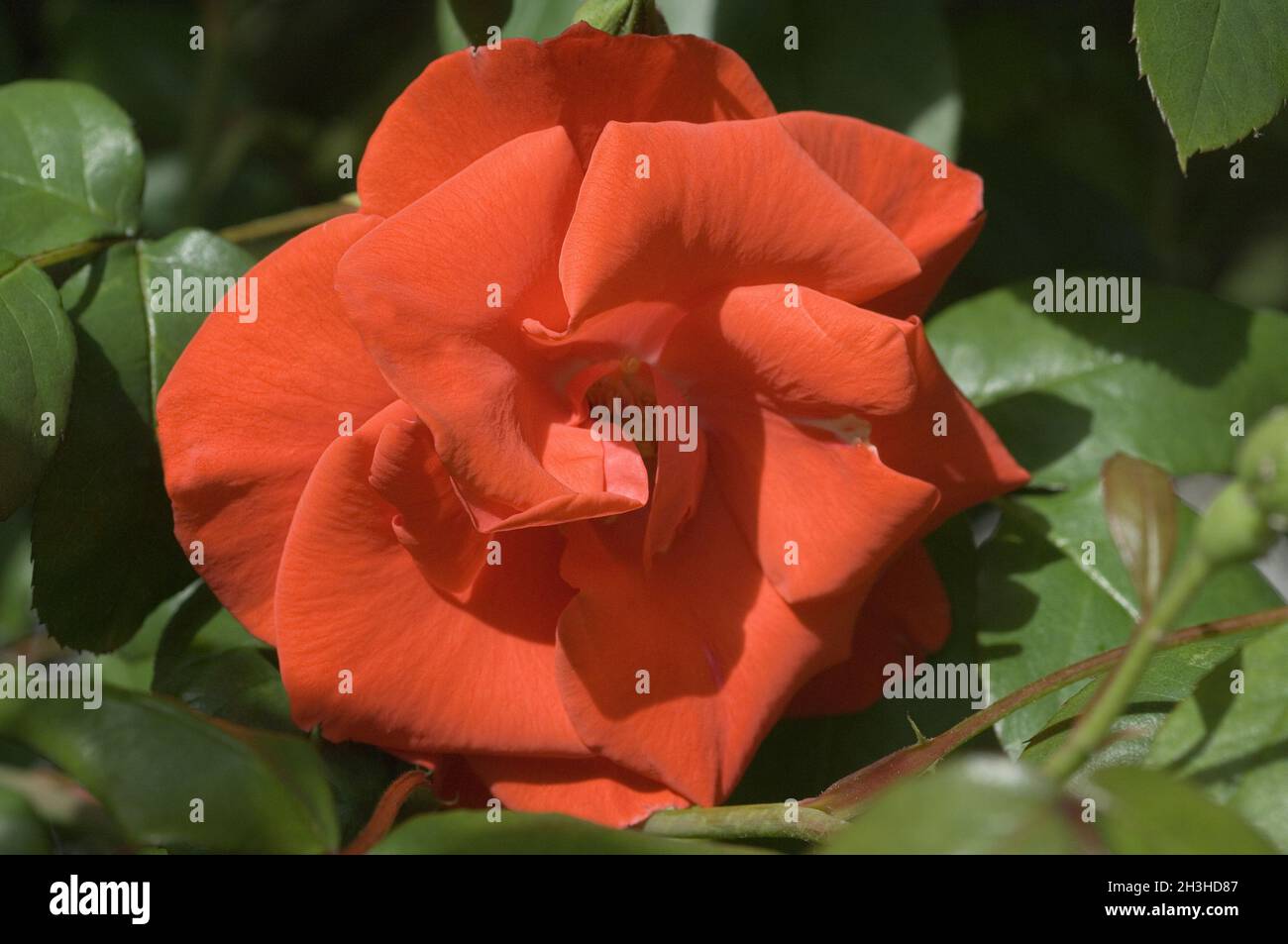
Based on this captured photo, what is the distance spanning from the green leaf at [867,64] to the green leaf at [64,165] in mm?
472

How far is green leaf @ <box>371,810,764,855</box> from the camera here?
1.66 feet

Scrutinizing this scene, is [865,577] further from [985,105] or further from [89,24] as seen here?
[89,24]

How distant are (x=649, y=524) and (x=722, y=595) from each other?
0.24 feet

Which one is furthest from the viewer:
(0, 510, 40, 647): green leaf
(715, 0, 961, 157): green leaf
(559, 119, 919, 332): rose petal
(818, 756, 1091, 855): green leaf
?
(0, 510, 40, 647): green leaf

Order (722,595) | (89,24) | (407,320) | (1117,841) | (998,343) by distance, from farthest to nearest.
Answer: (89,24) < (998,343) < (722,595) < (407,320) < (1117,841)

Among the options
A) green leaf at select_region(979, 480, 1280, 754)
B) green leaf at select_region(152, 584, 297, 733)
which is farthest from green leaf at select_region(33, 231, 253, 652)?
green leaf at select_region(979, 480, 1280, 754)

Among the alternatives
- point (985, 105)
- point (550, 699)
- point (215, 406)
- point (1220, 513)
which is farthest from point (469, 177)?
point (985, 105)

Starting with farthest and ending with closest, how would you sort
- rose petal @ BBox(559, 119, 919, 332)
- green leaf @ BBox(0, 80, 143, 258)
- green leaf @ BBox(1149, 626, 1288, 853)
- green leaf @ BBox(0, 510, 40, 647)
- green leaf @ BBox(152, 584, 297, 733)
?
1. green leaf @ BBox(0, 510, 40, 647)
2. green leaf @ BBox(0, 80, 143, 258)
3. green leaf @ BBox(152, 584, 297, 733)
4. rose petal @ BBox(559, 119, 919, 332)
5. green leaf @ BBox(1149, 626, 1288, 853)

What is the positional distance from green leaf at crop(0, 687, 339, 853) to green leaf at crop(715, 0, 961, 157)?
64 cm

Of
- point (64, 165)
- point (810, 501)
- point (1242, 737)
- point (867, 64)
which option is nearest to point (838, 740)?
point (810, 501)

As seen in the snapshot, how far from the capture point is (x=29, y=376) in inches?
28.9

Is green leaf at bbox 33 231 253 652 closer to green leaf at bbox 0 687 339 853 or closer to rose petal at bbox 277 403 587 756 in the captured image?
rose petal at bbox 277 403 587 756

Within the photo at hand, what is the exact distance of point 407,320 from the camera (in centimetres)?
64

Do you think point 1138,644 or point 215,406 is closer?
point 1138,644
